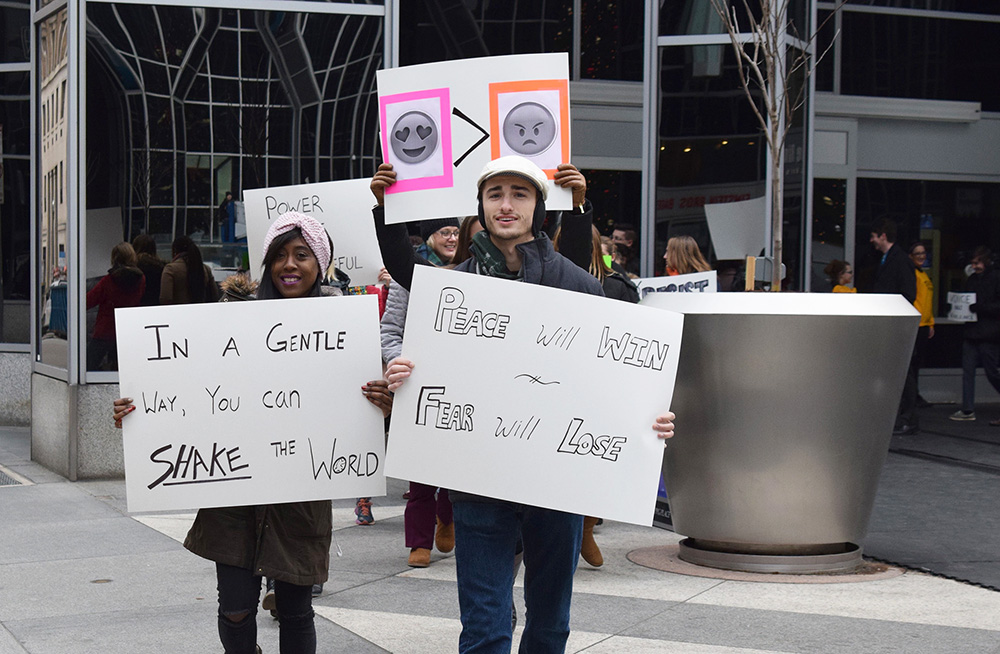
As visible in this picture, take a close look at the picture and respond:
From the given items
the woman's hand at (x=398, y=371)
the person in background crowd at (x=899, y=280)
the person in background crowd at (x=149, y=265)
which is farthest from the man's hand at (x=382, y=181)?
the person in background crowd at (x=899, y=280)

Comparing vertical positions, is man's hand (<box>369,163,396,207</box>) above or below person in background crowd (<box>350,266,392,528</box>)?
above

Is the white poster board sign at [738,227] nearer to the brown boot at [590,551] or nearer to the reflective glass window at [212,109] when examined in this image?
the reflective glass window at [212,109]

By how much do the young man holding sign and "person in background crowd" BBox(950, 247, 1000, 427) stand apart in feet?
31.3

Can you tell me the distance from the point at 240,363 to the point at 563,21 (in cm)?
972

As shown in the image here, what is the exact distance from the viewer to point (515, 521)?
382 cm

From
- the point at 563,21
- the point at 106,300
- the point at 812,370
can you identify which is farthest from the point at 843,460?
the point at 563,21

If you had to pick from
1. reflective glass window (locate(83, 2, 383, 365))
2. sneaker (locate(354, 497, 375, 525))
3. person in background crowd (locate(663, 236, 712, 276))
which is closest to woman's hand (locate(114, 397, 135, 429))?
sneaker (locate(354, 497, 375, 525))

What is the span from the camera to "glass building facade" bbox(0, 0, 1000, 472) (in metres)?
9.27

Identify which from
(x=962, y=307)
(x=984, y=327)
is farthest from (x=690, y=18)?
(x=962, y=307)

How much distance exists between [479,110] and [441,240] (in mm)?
1891

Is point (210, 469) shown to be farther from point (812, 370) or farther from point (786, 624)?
point (812, 370)

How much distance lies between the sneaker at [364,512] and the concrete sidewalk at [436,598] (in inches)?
4.0

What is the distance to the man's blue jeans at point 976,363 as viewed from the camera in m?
12.4

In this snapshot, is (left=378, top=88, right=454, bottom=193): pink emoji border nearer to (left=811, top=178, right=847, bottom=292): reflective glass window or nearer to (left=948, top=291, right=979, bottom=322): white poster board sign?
(left=948, top=291, right=979, bottom=322): white poster board sign
